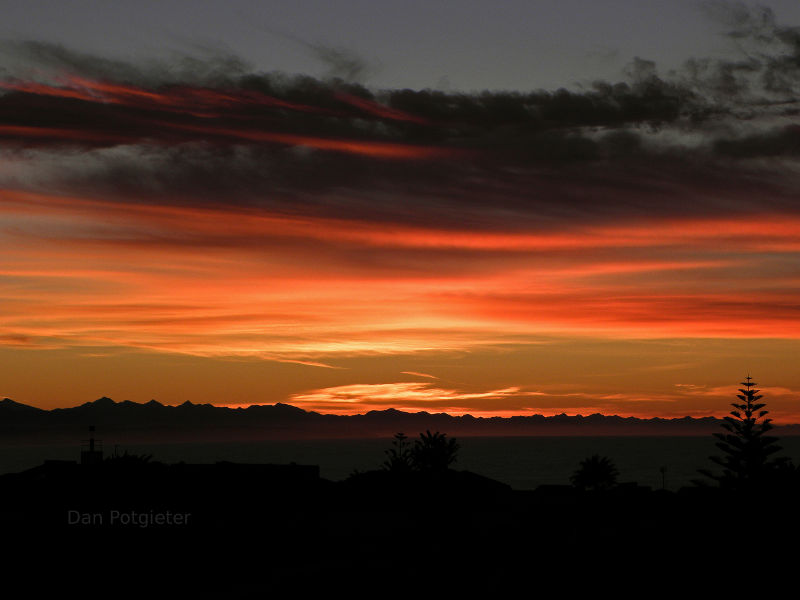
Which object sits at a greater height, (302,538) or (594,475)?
(302,538)

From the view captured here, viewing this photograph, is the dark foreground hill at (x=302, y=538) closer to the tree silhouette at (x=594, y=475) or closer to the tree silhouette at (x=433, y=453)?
the tree silhouette at (x=433, y=453)

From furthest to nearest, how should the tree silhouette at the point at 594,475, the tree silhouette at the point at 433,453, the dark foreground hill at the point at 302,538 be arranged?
the tree silhouette at the point at 433,453 → the tree silhouette at the point at 594,475 → the dark foreground hill at the point at 302,538

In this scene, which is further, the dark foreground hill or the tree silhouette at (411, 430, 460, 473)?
the tree silhouette at (411, 430, 460, 473)

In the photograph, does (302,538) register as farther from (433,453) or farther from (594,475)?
(594,475)

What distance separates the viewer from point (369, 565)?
19.2 m

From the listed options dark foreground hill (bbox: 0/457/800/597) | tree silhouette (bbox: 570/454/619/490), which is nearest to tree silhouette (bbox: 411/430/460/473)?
tree silhouette (bbox: 570/454/619/490)

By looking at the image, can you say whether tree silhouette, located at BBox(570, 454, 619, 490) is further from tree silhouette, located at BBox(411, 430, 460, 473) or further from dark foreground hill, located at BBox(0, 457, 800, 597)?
dark foreground hill, located at BBox(0, 457, 800, 597)

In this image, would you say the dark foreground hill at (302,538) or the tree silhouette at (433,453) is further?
the tree silhouette at (433,453)

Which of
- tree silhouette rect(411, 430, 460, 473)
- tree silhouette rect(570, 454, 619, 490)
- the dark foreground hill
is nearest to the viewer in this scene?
the dark foreground hill

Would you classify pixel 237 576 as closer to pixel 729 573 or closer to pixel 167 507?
pixel 729 573

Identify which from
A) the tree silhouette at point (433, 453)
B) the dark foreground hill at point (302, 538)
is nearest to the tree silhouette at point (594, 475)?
the tree silhouette at point (433, 453)

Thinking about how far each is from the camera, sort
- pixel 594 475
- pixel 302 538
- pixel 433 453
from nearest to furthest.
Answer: pixel 302 538 < pixel 594 475 < pixel 433 453

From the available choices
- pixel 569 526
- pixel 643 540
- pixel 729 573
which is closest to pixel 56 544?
pixel 569 526

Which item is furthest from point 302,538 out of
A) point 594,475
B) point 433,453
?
point 594,475
